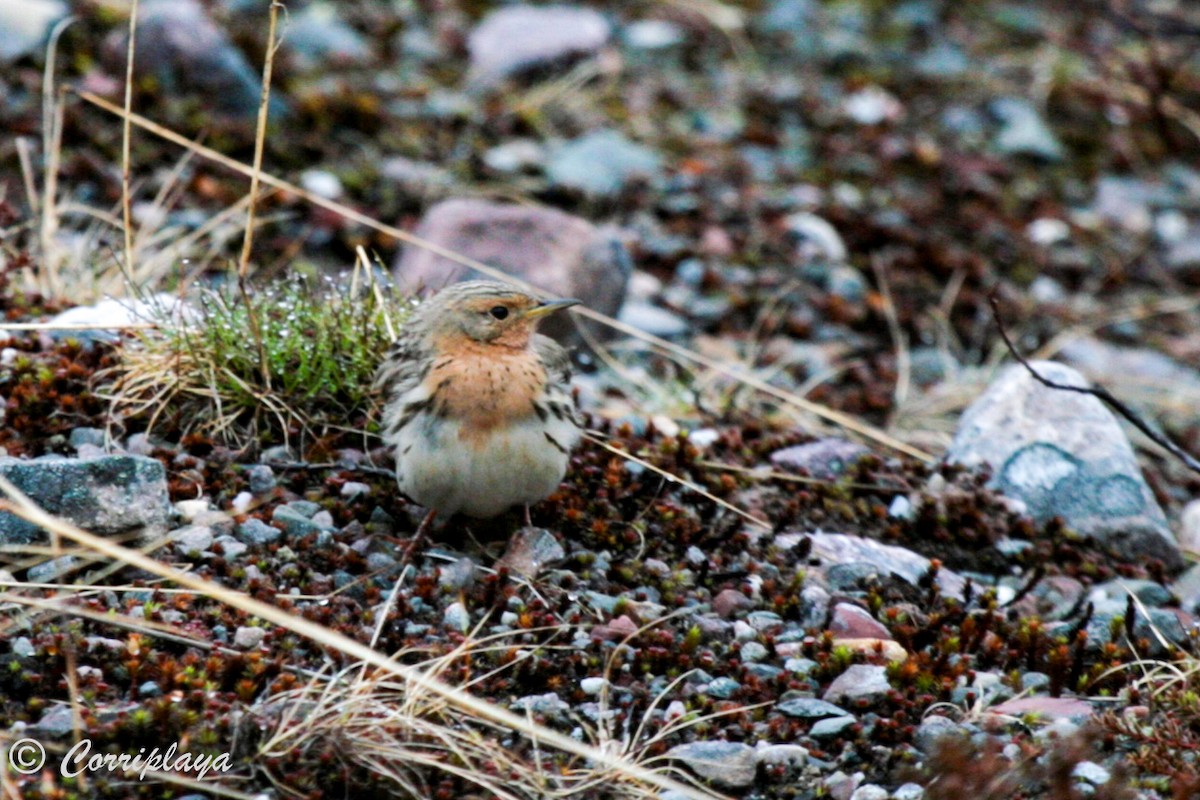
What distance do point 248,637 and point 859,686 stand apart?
A: 6.63 feet

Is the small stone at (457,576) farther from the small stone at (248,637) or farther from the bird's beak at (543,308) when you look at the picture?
the bird's beak at (543,308)

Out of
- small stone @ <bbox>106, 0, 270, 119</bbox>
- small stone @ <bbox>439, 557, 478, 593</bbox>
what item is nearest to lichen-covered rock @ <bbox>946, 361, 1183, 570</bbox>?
small stone @ <bbox>439, 557, 478, 593</bbox>

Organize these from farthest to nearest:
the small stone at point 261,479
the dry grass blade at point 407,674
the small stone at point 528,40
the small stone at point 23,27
Answer: the small stone at point 528,40 < the small stone at point 23,27 < the small stone at point 261,479 < the dry grass blade at point 407,674

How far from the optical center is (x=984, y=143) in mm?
13141

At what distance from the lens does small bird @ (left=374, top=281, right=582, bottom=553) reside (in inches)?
213

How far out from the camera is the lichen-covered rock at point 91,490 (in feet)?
17.1

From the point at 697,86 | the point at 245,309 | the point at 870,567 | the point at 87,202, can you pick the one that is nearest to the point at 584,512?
the point at 870,567

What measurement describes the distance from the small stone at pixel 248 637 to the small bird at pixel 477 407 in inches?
27.3

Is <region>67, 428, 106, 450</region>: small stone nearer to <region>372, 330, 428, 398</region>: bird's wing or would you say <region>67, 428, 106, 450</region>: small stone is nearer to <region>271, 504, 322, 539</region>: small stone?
<region>271, 504, 322, 539</region>: small stone

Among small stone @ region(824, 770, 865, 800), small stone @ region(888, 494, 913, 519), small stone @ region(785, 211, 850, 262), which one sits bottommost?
small stone @ region(785, 211, 850, 262)

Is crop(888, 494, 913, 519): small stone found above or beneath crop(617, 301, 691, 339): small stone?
above

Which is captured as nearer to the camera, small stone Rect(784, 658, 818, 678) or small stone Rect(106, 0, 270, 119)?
small stone Rect(784, 658, 818, 678)

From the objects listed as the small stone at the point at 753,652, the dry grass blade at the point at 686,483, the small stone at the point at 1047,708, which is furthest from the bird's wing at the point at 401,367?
the small stone at the point at 1047,708

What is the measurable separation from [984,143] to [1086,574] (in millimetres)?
7113
